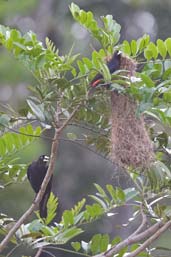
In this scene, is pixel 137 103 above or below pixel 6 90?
below

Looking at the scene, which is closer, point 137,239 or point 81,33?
point 137,239

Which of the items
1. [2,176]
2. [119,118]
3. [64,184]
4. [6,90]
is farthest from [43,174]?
[64,184]

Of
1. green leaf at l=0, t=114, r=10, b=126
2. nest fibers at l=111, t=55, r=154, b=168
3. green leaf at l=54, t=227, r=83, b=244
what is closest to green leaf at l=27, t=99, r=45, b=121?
green leaf at l=0, t=114, r=10, b=126

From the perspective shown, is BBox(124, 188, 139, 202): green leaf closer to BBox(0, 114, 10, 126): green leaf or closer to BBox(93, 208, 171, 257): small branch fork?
BBox(93, 208, 171, 257): small branch fork

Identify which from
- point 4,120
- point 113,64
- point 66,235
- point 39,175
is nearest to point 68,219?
point 66,235

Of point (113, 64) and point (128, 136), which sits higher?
point (113, 64)

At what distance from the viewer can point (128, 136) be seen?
1.70m

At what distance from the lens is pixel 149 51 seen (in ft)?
5.24

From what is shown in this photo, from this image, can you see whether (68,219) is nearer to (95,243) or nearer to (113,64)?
(95,243)

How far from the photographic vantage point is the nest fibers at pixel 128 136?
1661mm

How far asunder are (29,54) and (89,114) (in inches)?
11.5

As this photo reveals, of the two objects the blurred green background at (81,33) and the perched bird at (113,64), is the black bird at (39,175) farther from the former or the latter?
the blurred green background at (81,33)

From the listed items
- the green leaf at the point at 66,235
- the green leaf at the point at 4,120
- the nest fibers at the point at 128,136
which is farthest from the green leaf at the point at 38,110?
the green leaf at the point at 66,235

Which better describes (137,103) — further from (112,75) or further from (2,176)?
(2,176)
